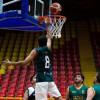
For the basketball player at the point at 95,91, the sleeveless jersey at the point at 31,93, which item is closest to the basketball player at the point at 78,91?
the sleeveless jersey at the point at 31,93

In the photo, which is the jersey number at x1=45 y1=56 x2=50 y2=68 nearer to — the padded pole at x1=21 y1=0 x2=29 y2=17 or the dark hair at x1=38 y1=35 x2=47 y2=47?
the dark hair at x1=38 y1=35 x2=47 y2=47

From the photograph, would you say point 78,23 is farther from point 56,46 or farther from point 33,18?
point 33,18

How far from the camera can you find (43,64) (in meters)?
5.76

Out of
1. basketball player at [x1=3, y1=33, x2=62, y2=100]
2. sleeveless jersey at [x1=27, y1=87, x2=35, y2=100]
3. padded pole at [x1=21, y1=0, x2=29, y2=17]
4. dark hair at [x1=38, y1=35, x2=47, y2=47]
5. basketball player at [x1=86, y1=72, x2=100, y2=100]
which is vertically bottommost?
sleeveless jersey at [x1=27, y1=87, x2=35, y2=100]

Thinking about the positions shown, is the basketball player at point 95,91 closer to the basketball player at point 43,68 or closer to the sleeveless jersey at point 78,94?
the basketball player at point 43,68

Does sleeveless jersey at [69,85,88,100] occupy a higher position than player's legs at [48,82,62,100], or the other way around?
player's legs at [48,82,62,100]

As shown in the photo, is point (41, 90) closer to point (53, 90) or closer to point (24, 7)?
point (53, 90)

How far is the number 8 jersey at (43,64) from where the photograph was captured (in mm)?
5754

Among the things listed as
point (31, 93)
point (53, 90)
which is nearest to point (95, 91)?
point (53, 90)

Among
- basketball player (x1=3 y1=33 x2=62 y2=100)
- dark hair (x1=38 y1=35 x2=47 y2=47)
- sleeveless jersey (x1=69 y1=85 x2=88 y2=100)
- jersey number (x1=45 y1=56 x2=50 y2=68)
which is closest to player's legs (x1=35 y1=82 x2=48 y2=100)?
basketball player (x1=3 y1=33 x2=62 y2=100)

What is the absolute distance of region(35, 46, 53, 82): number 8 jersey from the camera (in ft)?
18.9

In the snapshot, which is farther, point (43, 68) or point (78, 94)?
point (78, 94)

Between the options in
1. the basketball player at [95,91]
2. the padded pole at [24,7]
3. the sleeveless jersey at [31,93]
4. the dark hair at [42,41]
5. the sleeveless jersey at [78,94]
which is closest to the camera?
the dark hair at [42,41]

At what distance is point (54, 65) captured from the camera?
13.9 m
